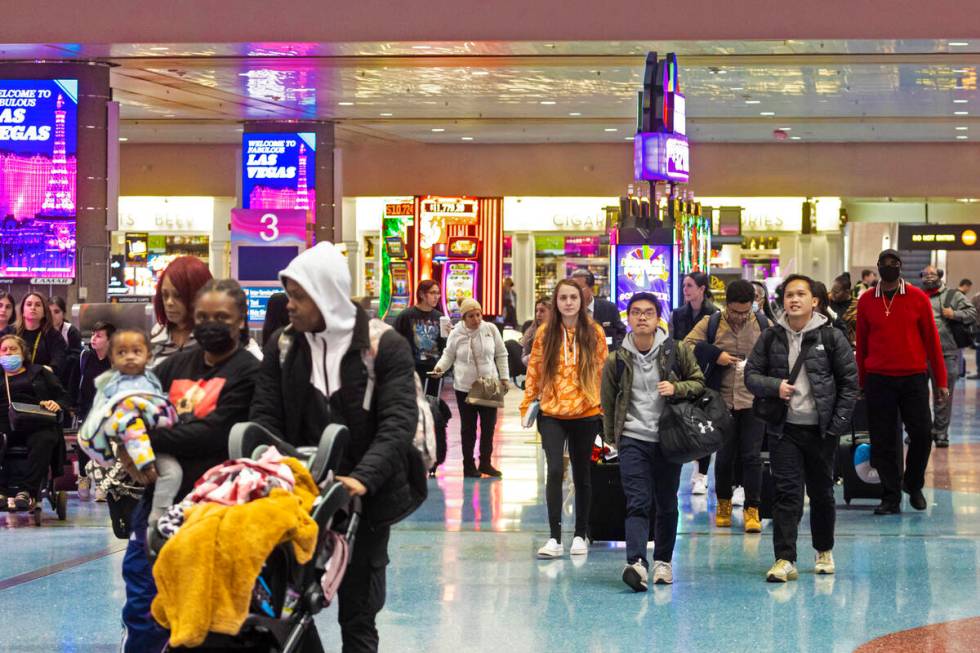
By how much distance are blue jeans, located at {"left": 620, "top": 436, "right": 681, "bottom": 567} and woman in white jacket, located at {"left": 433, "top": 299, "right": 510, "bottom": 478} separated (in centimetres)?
423

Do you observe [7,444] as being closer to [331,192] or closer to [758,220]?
[331,192]

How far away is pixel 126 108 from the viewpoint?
74.9 ft

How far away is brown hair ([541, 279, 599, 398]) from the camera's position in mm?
7879

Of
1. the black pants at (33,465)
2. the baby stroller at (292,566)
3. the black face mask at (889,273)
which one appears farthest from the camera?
the black face mask at (889,273)

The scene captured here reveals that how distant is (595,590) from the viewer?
693 centimetres

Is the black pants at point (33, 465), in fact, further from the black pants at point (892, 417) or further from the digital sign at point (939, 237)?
the digital sign at point (939, 237)

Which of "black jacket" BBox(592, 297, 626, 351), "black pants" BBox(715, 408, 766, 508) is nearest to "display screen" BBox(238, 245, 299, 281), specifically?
"black jacket" BBox(592, 297, 626, 351)

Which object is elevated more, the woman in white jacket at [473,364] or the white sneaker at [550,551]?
the woman in white jacket at [473,364]

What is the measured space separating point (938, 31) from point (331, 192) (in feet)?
37.9

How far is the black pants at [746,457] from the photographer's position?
28.7 feet

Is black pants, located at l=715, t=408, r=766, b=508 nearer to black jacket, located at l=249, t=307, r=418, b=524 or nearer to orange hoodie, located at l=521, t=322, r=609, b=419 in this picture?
orange hoodie, located at l=521, t=322, r=609, b=419

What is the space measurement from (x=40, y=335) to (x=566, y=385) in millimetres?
3954

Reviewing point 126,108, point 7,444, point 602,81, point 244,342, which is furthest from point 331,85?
point 244,342

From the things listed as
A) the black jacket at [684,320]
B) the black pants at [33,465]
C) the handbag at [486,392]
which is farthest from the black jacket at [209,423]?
the handbag at [486,392]
